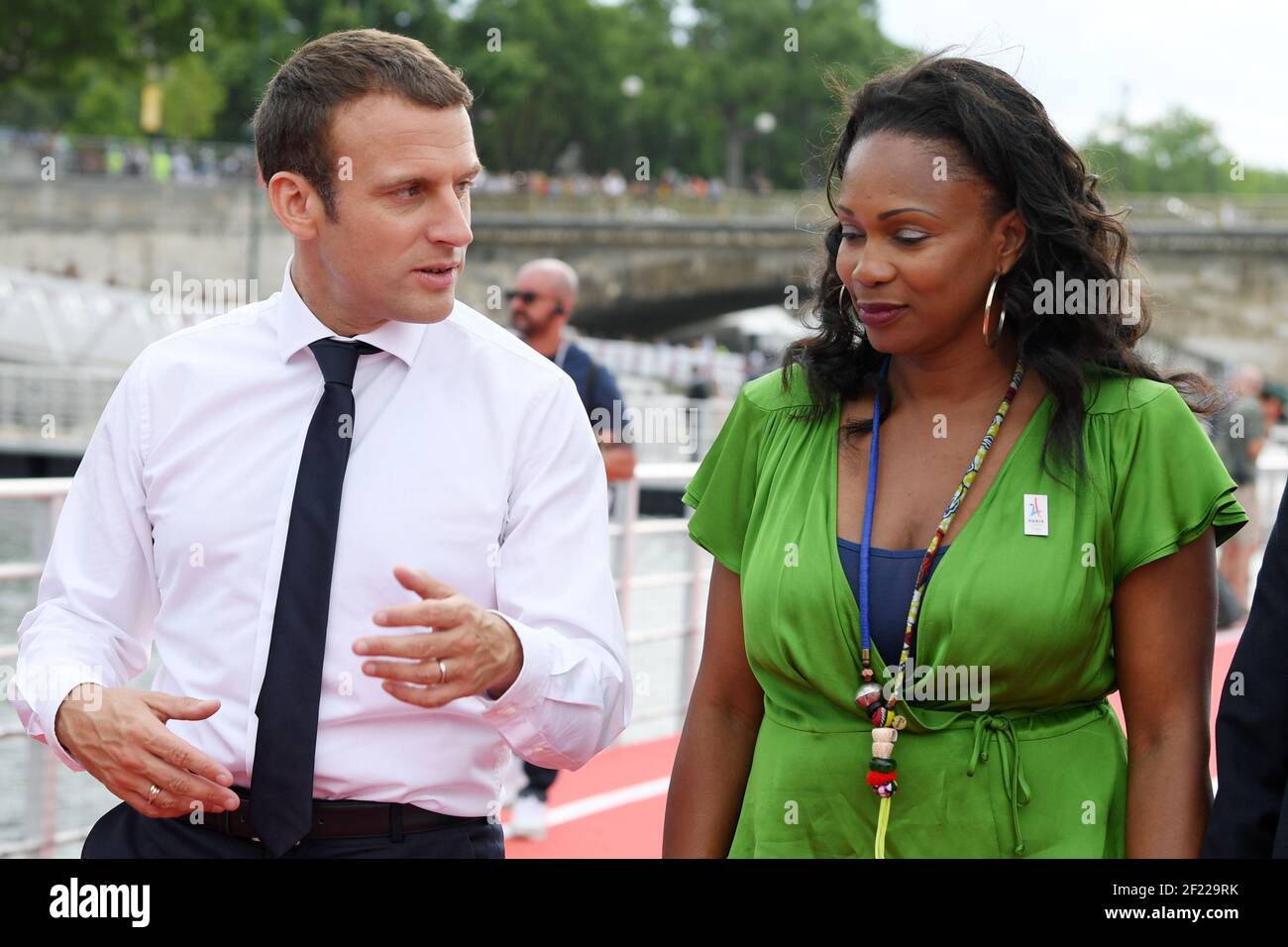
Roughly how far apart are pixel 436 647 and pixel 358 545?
338 mm

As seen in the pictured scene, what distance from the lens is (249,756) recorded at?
236 cm

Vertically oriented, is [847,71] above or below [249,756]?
above

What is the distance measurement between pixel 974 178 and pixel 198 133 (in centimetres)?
4967

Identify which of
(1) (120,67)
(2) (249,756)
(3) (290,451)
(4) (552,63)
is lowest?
(2) (249,756)

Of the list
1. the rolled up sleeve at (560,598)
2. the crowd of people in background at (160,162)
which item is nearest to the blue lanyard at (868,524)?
the rolled up sleeve at (560,598)

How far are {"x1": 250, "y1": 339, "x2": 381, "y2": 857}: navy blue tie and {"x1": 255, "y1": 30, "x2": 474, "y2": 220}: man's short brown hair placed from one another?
43 cm

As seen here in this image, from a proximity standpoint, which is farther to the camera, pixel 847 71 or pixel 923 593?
pixel 847 71

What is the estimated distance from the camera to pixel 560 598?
2377 mm

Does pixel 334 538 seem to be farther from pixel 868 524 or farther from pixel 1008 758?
pixel 1008 758

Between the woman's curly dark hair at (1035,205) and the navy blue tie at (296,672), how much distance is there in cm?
78

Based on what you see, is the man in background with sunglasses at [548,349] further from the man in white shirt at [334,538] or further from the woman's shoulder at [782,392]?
the man in white shirt at [334,538]

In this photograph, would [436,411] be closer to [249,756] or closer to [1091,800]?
[249,756]

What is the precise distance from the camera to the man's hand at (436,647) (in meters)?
2.08

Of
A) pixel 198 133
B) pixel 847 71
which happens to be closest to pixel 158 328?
pixel 198 133
